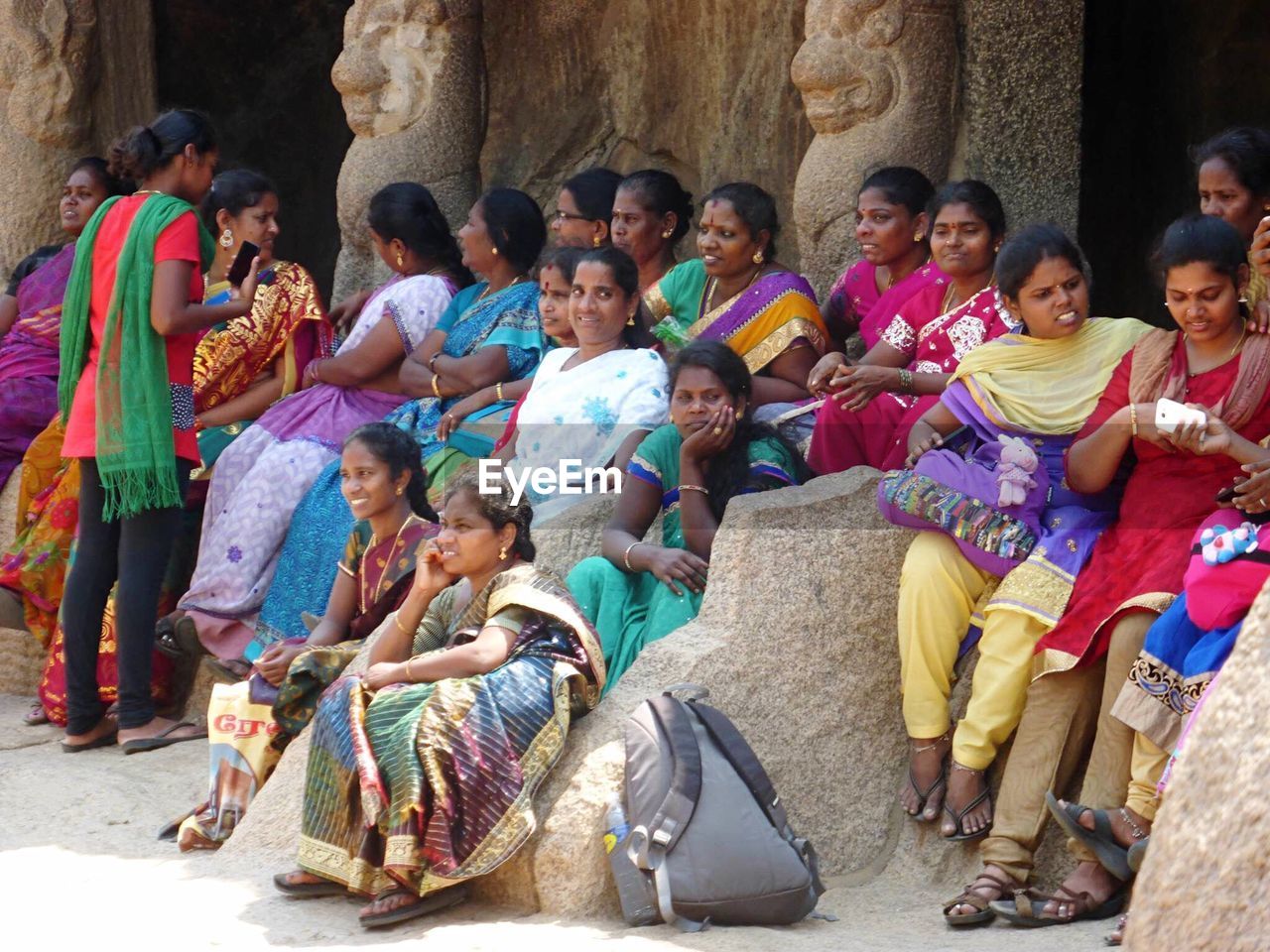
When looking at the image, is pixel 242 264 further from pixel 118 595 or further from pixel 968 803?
pixel 968 803

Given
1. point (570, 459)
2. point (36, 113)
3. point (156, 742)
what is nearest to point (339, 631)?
point (570, 459)

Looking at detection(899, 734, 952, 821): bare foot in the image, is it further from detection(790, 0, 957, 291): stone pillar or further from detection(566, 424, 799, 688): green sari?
detection(790, 0, 957, 291): stone pillar

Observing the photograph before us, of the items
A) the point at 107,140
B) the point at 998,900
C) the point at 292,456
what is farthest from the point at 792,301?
the point at 107,140

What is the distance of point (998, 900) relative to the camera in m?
3.96

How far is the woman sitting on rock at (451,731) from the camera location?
4051 mm

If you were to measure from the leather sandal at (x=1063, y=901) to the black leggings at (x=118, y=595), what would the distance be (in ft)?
9.16

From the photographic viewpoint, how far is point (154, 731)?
5.82 metres

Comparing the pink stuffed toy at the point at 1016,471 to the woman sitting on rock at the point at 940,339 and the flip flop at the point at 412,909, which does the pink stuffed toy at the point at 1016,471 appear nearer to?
the woman sitting on rock at the point at 940,339

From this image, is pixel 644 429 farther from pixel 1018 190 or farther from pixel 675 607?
pixel 1018 190

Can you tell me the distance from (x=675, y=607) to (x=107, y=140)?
4.27 m

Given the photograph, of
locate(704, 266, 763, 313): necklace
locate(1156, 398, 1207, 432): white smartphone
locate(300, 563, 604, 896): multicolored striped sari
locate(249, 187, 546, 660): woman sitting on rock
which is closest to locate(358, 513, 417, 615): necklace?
locate(249, 187, 546, 660): woman sitting on rock

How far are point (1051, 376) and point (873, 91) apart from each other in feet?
5.57

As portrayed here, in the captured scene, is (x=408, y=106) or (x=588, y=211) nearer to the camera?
(x=588, y=211)

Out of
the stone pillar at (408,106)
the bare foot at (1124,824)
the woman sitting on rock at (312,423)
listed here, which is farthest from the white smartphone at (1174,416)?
the stone pillar at (408,106)
